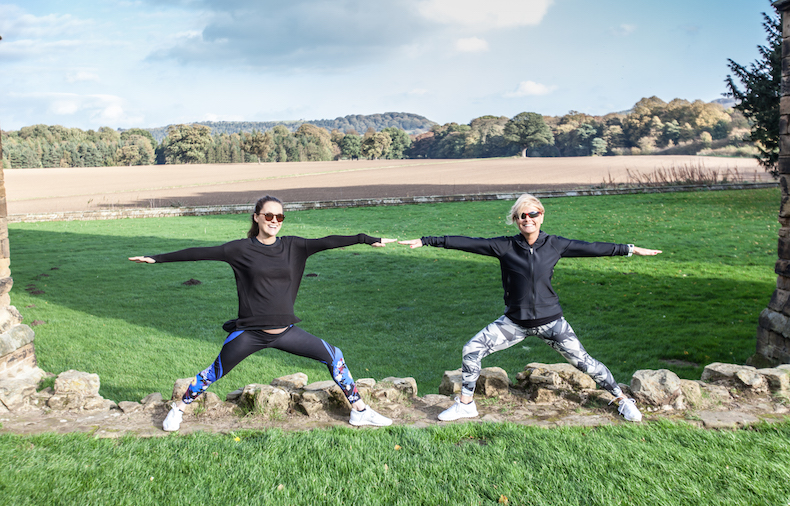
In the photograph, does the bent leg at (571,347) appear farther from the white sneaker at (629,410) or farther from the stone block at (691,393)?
the stone block at (691,393)

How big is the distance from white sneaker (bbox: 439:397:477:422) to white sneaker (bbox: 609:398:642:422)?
138 centimetres

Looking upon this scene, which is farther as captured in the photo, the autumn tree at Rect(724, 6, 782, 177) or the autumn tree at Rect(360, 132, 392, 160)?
the autumn tree at Rect(360, 132, 392, 160)

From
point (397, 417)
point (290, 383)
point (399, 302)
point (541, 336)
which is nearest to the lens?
point (541, 336)

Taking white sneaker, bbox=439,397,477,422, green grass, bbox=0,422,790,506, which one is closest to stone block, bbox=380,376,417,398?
white sneaker, bbox=439,397,477,422

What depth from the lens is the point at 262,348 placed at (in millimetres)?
5020

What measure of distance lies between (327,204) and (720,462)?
2504 centimetres

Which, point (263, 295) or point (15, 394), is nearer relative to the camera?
Result: point (263, 295)

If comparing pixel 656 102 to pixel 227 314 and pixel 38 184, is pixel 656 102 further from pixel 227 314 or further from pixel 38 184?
pixel 227 314

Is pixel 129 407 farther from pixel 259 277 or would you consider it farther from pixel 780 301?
pixel 780 301

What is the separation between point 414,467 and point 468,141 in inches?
4202

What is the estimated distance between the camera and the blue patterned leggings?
194 inches

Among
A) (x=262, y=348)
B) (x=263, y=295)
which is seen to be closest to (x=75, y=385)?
(x=262, y=348)

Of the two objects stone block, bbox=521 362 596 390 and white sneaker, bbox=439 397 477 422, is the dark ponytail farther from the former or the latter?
stone block, bbox=521 362 596 390

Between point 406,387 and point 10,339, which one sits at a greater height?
point 10,339
